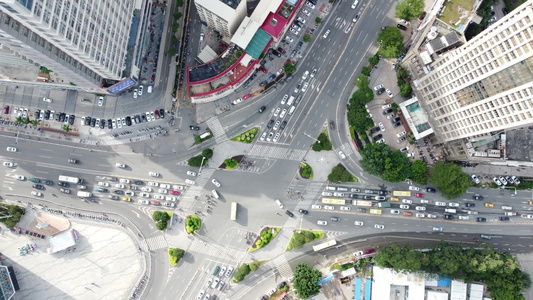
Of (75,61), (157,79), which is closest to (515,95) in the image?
(157,79)

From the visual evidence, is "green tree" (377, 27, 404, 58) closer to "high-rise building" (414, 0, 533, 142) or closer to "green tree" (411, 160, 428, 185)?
"high-rise building" (414, 0, 533, 142)

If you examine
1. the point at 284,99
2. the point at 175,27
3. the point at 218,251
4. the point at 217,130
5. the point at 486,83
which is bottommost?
the point at 218,251

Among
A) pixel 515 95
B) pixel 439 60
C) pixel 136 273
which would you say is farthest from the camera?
pixel 136 273

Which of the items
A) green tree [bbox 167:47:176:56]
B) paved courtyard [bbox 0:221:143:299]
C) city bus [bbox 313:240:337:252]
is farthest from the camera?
paved courtyard [bbox 0:221:143:299]

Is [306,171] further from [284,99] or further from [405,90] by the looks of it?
[405,90]

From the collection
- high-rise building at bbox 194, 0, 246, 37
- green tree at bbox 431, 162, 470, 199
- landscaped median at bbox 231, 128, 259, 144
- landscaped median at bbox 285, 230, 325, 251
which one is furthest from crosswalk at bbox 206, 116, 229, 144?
green tree at bbox 431, 162, 470, 199

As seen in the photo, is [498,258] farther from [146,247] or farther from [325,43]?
[146,247]

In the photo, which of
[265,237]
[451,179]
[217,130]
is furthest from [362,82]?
[265,237]
